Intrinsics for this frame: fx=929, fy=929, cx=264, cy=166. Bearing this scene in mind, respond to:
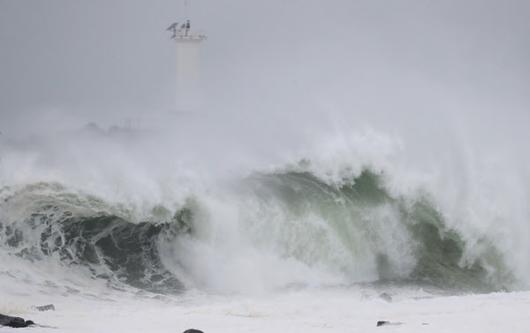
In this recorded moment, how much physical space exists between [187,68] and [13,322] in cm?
5152

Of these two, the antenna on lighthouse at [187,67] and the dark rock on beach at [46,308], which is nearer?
the dark rock on beach at [46,308]

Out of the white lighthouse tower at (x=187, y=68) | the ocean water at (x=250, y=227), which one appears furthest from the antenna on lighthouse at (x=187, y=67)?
the ocean water at (x=250, y=227)

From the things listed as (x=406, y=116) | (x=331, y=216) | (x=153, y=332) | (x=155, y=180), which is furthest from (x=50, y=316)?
(x=406, y=116)

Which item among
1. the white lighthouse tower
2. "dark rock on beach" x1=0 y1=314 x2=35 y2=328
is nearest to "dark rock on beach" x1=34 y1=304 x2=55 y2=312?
"dark rock on beach" x1=0 y1=314 x2=35 y2=328

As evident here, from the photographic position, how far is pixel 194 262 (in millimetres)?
17719

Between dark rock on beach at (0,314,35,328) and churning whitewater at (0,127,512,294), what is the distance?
4066 millimetres

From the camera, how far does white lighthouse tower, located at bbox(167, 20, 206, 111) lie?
6106 centimetres

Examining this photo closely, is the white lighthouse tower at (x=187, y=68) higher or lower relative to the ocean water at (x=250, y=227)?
higher

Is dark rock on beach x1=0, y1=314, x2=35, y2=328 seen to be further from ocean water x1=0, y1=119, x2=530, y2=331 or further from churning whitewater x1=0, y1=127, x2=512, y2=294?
churning whitewater x1=0, y1=127, x2=512, y2=294

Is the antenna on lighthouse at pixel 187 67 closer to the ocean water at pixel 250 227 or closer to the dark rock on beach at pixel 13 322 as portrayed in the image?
the ocean water at pixel 250 227

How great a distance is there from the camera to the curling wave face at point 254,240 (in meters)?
17.3

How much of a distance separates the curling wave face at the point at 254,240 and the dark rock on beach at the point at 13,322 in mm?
5137

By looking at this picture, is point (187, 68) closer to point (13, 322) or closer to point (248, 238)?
point (248, 238)

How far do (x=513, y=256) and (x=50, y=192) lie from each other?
10.2 meters
